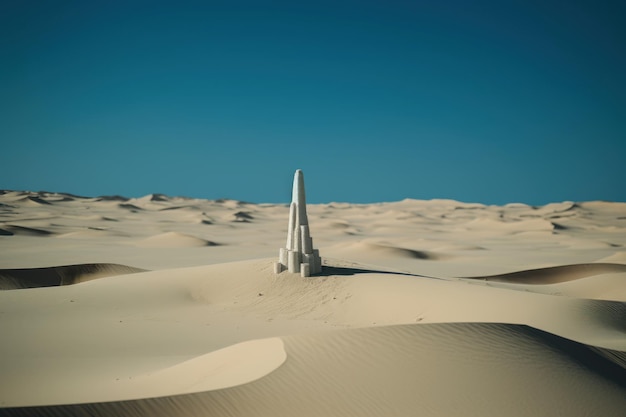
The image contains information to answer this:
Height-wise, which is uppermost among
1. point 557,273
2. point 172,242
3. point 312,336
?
point 557,273

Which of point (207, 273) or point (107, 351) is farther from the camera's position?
point (207, 273)

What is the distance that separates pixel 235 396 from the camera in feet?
22.4

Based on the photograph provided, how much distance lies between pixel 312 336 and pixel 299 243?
8602 mm

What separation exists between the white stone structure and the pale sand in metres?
0.42

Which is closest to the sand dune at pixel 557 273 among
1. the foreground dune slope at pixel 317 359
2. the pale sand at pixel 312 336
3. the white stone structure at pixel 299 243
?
the pale sand at pixel 312 336

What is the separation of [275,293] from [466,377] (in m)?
9.71

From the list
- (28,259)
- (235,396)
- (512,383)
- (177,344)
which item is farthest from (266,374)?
(28,259)

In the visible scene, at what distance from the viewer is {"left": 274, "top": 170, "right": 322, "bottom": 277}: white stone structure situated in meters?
16.9

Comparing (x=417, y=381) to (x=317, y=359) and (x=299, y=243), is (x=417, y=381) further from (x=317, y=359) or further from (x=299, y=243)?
(x=299, y=243)

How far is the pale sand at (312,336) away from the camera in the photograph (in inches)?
278

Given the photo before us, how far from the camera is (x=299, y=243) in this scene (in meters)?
17.1

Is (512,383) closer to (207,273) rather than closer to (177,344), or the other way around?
(177,344)

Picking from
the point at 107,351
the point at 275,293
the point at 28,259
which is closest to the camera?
the point at 107,351

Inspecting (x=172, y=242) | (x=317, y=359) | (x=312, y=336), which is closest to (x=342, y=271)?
(x=312, y=336)
